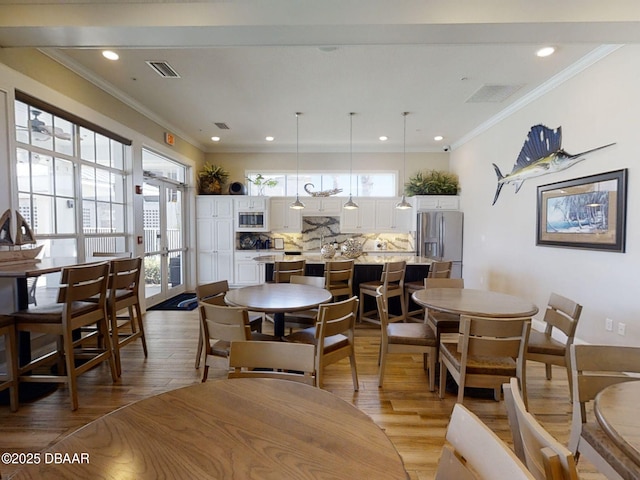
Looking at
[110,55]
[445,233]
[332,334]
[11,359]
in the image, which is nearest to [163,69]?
[110,55]

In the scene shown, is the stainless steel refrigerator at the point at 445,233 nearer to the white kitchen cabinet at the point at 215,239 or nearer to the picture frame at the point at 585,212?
the picture frame at the point at 585,212

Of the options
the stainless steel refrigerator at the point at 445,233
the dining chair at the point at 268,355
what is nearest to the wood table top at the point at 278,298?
the dining chair at the point at 268,355

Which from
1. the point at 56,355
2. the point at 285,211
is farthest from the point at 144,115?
the point at 56,355

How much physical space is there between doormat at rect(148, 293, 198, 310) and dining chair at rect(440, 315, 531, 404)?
4.25m

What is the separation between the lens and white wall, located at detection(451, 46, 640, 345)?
2.92 m

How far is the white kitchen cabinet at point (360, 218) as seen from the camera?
7.09m

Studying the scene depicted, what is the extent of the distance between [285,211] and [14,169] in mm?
4678

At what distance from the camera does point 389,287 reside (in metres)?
4.09

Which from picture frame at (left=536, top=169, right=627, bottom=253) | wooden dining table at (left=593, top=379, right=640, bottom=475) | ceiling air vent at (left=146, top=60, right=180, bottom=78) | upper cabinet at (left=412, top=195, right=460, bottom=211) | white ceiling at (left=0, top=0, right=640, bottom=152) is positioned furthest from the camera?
upper cabinet at (left=412, top=195, right=460, bottom=211)

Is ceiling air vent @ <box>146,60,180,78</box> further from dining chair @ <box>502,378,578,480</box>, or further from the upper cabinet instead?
the upper cabinet

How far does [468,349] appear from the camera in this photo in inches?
86.0

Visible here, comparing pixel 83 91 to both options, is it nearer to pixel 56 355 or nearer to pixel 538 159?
pixel 56 355

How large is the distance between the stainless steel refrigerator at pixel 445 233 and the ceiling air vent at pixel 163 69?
4.90 meters

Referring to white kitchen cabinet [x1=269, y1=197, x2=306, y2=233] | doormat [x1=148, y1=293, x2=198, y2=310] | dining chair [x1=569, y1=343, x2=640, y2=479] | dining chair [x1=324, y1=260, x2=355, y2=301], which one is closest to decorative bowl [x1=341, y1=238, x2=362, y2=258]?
dining chair [x1=324, y1=260, x2=355, y2=301]
